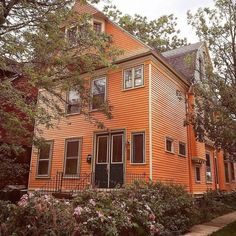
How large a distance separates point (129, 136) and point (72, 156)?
3575mm

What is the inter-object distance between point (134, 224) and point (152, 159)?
5.01 metres

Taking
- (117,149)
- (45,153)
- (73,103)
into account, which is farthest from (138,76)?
(45,153)

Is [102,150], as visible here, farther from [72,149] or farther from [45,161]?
[45,161]

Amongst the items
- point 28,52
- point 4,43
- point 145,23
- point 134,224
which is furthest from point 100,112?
point 145,23

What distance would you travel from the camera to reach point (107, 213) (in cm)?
710

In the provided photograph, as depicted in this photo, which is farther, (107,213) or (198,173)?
(198,173)

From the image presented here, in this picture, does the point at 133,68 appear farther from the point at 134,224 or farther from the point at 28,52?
the point at 134,224

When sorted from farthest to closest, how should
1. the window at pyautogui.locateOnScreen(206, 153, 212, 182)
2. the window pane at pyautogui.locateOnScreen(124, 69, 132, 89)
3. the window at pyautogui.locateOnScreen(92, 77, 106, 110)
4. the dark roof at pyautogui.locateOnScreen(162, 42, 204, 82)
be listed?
the window at pyautogui.locateOnScreen(206, 153, 212, 182) < the dark roof at pyautogui.locateOnScreen(162, 42, 204, 82) < the window at pyautogui.locateOnScreen(92, 77, 106, 110) < the window pane at pyautogui.locateOnScreen(124, 69, 132, 89)

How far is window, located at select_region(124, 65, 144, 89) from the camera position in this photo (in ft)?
44.5

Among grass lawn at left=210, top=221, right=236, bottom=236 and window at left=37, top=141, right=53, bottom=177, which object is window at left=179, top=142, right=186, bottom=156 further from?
window at left=37, top=141, right=53, bottom=177

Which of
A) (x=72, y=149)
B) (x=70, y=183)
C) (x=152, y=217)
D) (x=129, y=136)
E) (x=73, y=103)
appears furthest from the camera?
(x=73, y=103)

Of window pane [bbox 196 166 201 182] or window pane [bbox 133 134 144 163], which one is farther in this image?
window pane [bbox 196 166 201 182]

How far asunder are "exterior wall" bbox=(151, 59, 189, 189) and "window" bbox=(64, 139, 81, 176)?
426 cm

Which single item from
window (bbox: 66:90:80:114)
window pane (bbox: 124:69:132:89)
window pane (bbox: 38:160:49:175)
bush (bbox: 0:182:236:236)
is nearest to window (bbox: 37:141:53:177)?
window pane (bbox: 38:160:49:175)
